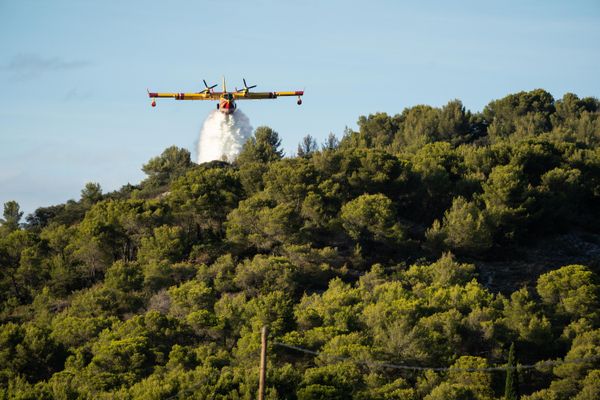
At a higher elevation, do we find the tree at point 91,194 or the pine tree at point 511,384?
the tree at point 91,194

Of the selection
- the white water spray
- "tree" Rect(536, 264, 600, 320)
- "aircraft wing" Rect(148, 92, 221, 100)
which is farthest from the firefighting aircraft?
"tree" Rect(536, 264, 600, 320)

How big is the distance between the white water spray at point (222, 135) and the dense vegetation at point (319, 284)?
12293mm

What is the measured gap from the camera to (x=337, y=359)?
50.8 meters

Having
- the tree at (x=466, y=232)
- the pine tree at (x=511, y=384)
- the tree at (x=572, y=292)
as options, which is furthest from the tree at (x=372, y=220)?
the pine tree at (x=511, y=384)

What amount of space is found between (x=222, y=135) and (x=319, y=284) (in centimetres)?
4011

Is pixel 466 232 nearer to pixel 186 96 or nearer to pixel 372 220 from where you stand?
pixel 372 220

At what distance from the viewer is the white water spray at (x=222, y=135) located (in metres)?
99.4

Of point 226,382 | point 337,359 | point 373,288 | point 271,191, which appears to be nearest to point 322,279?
point 373,288

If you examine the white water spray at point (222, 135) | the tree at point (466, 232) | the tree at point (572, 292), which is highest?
the white water spray at point (222, 135)

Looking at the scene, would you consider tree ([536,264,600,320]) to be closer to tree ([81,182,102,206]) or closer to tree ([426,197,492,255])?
tree ([426,197,492,255])

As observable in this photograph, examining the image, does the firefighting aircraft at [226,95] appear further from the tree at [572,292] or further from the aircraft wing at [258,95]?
the tree at [572,292]

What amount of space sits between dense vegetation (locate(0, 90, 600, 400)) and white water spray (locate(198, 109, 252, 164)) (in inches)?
484

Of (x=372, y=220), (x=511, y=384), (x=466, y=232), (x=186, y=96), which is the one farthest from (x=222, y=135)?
(x=511, y=384)

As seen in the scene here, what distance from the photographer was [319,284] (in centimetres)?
6319
